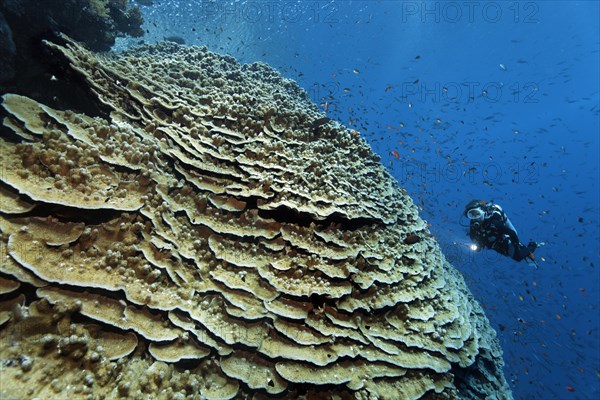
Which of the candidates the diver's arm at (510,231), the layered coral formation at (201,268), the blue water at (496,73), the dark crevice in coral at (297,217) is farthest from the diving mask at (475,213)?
the blue water at (496,73)

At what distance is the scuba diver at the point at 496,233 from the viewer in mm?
9164

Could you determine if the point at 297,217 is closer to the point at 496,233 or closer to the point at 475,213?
the point at 475,213

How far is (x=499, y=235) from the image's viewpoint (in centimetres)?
934

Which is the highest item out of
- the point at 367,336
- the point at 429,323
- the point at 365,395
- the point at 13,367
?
the point at 429,323

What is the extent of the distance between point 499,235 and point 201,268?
9.19 meters

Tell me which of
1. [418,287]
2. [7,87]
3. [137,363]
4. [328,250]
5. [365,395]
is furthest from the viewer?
[7,87]

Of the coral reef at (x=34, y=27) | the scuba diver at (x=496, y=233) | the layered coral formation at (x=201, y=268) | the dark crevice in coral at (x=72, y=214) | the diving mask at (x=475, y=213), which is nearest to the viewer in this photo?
the layered coral formation at (x=201, y=268)

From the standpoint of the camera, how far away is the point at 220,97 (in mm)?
6465

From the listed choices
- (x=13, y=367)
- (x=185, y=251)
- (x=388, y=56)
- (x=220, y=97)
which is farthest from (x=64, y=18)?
(x=388, y=56)

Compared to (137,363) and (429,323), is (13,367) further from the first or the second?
(429,323)

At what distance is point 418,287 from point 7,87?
833 centimetres

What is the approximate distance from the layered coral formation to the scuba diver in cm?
433

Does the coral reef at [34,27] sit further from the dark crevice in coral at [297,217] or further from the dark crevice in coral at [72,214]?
the dark crevice in coral at [297,217]

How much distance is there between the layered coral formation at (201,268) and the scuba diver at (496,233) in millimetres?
4327
